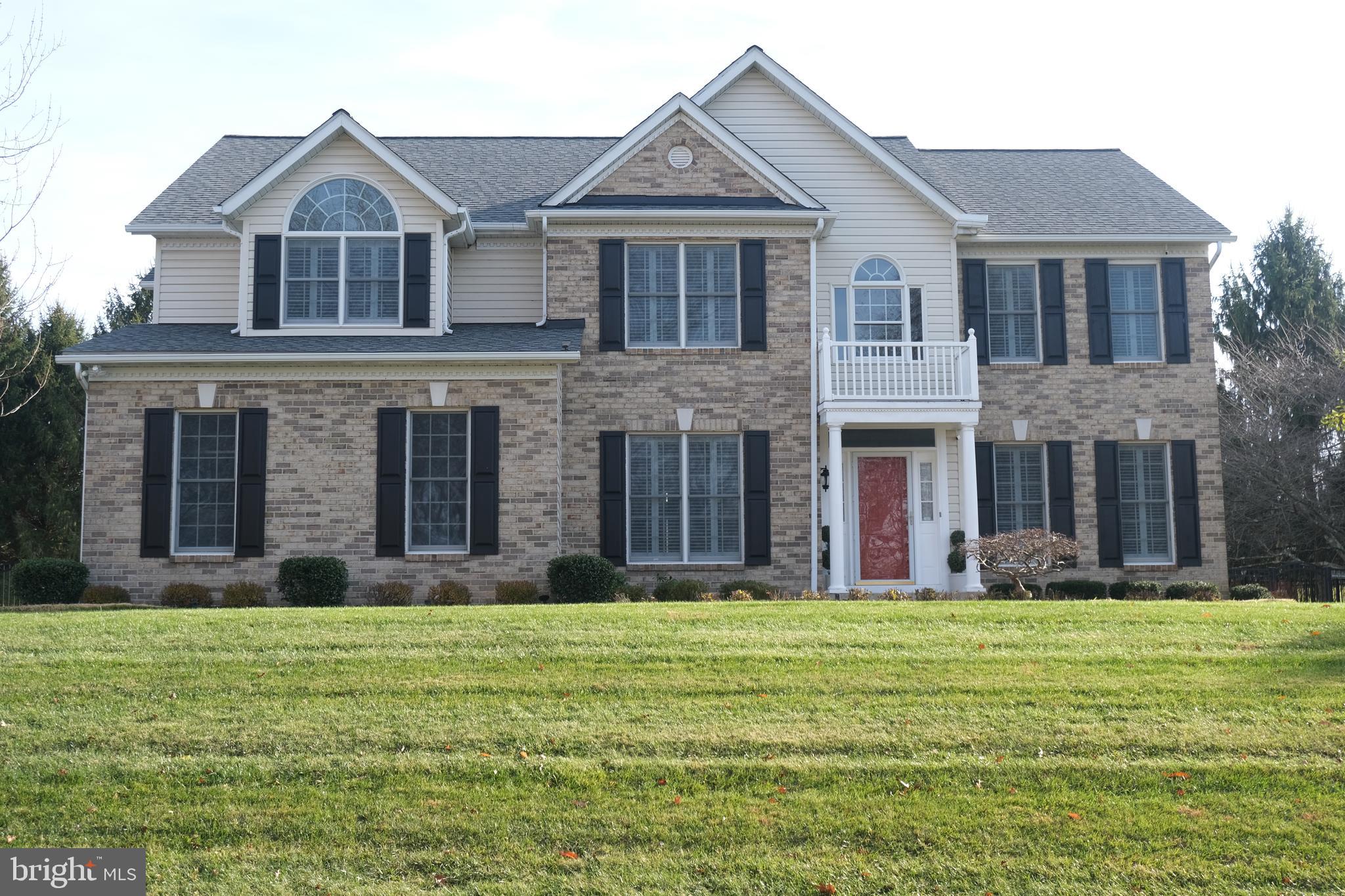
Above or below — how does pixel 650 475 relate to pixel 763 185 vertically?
below

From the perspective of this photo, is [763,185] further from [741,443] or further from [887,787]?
[887,787]

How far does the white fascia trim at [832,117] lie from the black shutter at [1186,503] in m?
5.31

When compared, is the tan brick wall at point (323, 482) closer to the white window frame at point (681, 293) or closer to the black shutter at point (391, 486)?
the black shutter at point (391, 486)

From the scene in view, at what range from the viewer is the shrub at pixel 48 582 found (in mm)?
16250

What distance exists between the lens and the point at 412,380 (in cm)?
1727

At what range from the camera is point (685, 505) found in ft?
59.1

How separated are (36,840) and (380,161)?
13273 millimetres

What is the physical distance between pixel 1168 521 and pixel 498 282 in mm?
12246

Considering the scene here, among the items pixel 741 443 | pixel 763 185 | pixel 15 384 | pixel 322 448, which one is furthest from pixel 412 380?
pixel 15 384

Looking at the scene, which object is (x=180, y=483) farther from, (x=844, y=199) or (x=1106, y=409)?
(x=1106, y=409)

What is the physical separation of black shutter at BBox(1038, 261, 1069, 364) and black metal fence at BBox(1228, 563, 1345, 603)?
6.39 metres

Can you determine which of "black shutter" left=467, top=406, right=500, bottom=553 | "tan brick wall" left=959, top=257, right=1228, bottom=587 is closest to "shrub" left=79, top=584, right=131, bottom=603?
"black shutter" left=467, top=406, right=500, bottom=553

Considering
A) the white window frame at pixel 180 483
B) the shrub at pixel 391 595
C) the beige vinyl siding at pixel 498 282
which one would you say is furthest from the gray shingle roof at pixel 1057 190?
the white window frame at pixel 180 483

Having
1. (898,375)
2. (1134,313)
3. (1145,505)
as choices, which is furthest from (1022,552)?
(1134,313)
